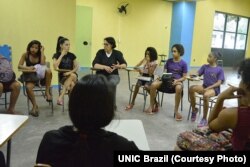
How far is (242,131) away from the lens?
5.24 ft

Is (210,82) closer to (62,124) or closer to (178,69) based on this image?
(178,69)

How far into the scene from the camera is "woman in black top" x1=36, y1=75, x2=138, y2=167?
99 cm

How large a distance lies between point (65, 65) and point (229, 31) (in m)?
9.82

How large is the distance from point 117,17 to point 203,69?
595 centimetres

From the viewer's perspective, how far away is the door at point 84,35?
8.69 metres

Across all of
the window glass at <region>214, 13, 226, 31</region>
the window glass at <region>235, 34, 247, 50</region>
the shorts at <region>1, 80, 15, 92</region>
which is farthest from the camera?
the window glass at <region>235, 34, 247, 50</region>

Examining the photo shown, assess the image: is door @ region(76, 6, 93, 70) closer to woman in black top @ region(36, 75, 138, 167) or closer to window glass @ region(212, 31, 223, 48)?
window glass @ region(212, 31, 223, 48)

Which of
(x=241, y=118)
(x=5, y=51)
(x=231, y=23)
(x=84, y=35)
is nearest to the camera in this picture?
(x=241, y=118)

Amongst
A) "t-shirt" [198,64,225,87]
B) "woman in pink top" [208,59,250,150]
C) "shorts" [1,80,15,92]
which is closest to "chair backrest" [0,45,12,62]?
"shorts" [1,80,15,92]

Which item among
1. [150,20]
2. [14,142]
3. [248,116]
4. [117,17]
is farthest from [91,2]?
[248,116]

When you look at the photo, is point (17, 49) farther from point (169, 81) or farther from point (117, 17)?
point (117, 17)

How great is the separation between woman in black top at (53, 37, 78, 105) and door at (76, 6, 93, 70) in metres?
4.46

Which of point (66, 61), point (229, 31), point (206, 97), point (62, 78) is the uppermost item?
point (229, 31)

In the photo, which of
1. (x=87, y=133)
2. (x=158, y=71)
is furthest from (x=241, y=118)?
(x=158, y=71)
